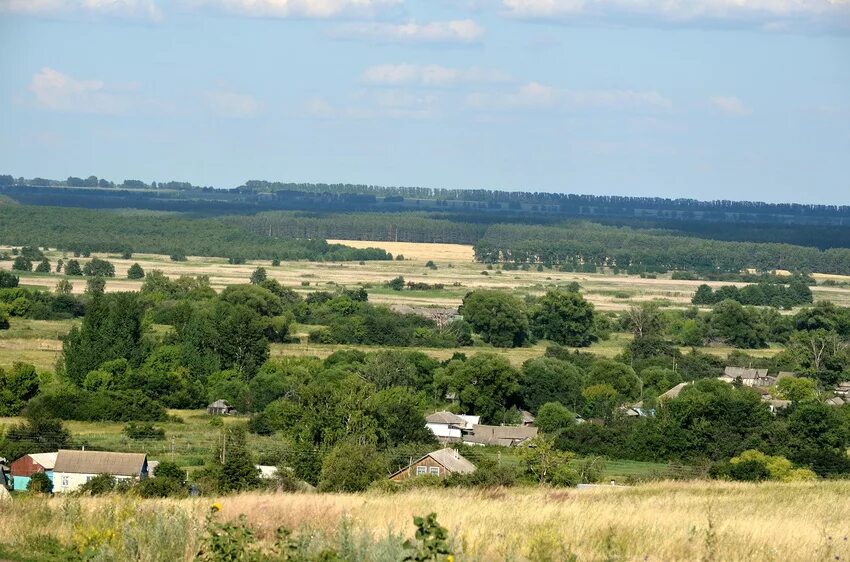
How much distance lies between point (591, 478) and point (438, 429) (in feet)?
45.9

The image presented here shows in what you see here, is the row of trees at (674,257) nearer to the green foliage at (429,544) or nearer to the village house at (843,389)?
the village house at (843,389)

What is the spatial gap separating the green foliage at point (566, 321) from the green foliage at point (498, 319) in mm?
2135

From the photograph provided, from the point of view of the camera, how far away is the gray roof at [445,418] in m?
48.4

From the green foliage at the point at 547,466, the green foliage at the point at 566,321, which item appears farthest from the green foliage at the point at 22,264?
the green foliage at the point at 547,466

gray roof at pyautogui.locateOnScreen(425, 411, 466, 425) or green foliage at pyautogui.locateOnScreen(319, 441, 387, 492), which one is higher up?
green foliage at pyautogui.locateOnScreen(319, 441, 387, 492)

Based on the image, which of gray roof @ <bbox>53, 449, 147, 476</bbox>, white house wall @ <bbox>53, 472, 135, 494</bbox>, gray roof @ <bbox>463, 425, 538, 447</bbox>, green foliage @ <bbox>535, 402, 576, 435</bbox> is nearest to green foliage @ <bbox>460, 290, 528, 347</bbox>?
green foliage @ <bbox>535, 402, 576, 435</bbox>

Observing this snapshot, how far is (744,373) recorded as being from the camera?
66.1m

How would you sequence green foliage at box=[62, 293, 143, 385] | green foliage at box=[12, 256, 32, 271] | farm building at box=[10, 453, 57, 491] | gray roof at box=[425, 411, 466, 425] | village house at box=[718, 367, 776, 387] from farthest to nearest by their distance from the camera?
green foliage at box=[12, 256, 32, 271]
village house at box=[718, 367, 776, 387]
green foliage at box=[62, 293, 143, 385]
gray roof at box=[425, 411, 466, 425]
farm building at box=[10, 453, 57, 491]

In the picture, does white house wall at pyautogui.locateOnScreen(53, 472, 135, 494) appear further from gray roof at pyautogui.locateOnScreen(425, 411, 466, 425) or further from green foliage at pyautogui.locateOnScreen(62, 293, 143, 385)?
green foliage at pyautogui.locateOnScreen(62, 293, 143, 385)

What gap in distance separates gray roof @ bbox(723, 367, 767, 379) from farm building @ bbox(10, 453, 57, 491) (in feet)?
123

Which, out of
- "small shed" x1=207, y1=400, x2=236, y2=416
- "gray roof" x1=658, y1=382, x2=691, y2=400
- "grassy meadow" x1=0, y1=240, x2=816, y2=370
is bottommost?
"grassy meadow" x1=0, y1=240, x2=816, y2=370

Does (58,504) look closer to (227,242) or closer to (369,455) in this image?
(369,455)

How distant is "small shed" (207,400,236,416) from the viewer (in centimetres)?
5107

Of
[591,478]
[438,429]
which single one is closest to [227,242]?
[438,429]
